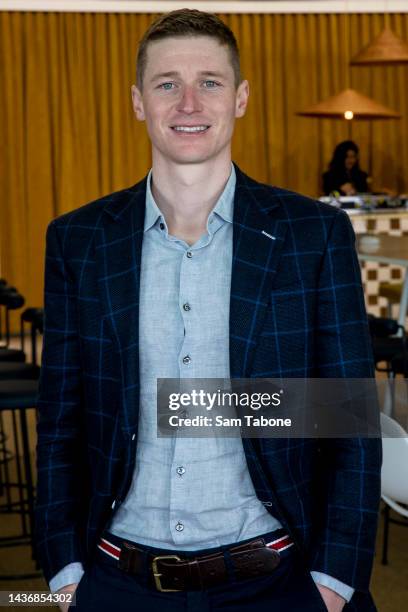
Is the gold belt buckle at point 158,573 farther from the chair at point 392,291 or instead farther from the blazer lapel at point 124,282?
the chair at point 392,291

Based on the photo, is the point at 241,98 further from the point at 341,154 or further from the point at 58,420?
the point at 341,154

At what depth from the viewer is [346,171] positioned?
9422 millimetres

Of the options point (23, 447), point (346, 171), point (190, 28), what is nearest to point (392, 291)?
point (346, 171)

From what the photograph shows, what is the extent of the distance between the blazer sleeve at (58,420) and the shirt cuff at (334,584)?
1.27 feet

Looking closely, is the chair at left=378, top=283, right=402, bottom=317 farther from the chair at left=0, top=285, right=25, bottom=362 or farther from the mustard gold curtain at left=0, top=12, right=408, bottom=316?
the mustard gold curtain at left=0, top=12, right=408, bottom=316

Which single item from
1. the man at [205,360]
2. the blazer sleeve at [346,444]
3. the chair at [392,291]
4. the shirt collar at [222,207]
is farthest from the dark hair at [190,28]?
the chair at [392,291]

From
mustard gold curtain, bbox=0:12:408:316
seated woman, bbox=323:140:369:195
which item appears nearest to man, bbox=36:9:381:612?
seated woman, bbox=323:140:369:195

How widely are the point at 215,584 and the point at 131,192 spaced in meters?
0.67

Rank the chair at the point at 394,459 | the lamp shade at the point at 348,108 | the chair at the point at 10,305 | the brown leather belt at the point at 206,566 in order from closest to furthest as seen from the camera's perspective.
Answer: the brown leather belt at the point at 206,566
the chair at the point at 394,459
the chair at the point at 10,305
the lamp shade at the point at 348,108

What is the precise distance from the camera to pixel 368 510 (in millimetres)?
1547

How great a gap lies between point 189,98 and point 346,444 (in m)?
0.60

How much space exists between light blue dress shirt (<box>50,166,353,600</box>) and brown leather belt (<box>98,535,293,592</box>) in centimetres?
2

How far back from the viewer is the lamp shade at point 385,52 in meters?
7.02

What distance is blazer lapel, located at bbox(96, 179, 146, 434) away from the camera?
5.07 ft
